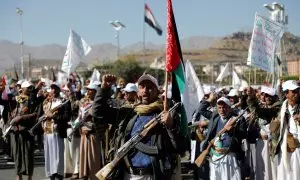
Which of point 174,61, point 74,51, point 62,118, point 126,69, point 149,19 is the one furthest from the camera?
point 126,69

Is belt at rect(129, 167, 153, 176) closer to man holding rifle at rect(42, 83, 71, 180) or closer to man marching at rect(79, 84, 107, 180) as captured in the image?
man marching at rect(79, 84, 107, 180)

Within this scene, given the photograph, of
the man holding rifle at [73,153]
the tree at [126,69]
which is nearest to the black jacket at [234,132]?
the man holding rifle at [73,153]

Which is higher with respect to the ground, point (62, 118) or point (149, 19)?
point (149, 19)

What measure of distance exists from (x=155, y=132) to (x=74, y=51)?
482 inches

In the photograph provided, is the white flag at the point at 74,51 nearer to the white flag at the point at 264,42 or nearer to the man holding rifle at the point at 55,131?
the man holding rifle at the point at 55,131

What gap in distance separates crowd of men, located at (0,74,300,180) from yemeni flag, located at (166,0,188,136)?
0.36 ft

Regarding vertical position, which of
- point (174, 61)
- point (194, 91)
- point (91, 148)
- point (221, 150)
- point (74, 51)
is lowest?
point (91, 148)

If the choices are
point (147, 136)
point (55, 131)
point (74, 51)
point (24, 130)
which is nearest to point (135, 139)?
point (147, 136)

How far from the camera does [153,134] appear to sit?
6.12m

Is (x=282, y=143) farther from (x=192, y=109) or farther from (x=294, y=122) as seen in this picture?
(x=192, y=109)

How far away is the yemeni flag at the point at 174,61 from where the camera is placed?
6.22 meters

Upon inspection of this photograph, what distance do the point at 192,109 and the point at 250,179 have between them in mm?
1667

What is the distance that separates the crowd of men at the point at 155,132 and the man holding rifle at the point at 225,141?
1 cm

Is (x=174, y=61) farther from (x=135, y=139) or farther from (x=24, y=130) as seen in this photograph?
(x=24, y=130)
